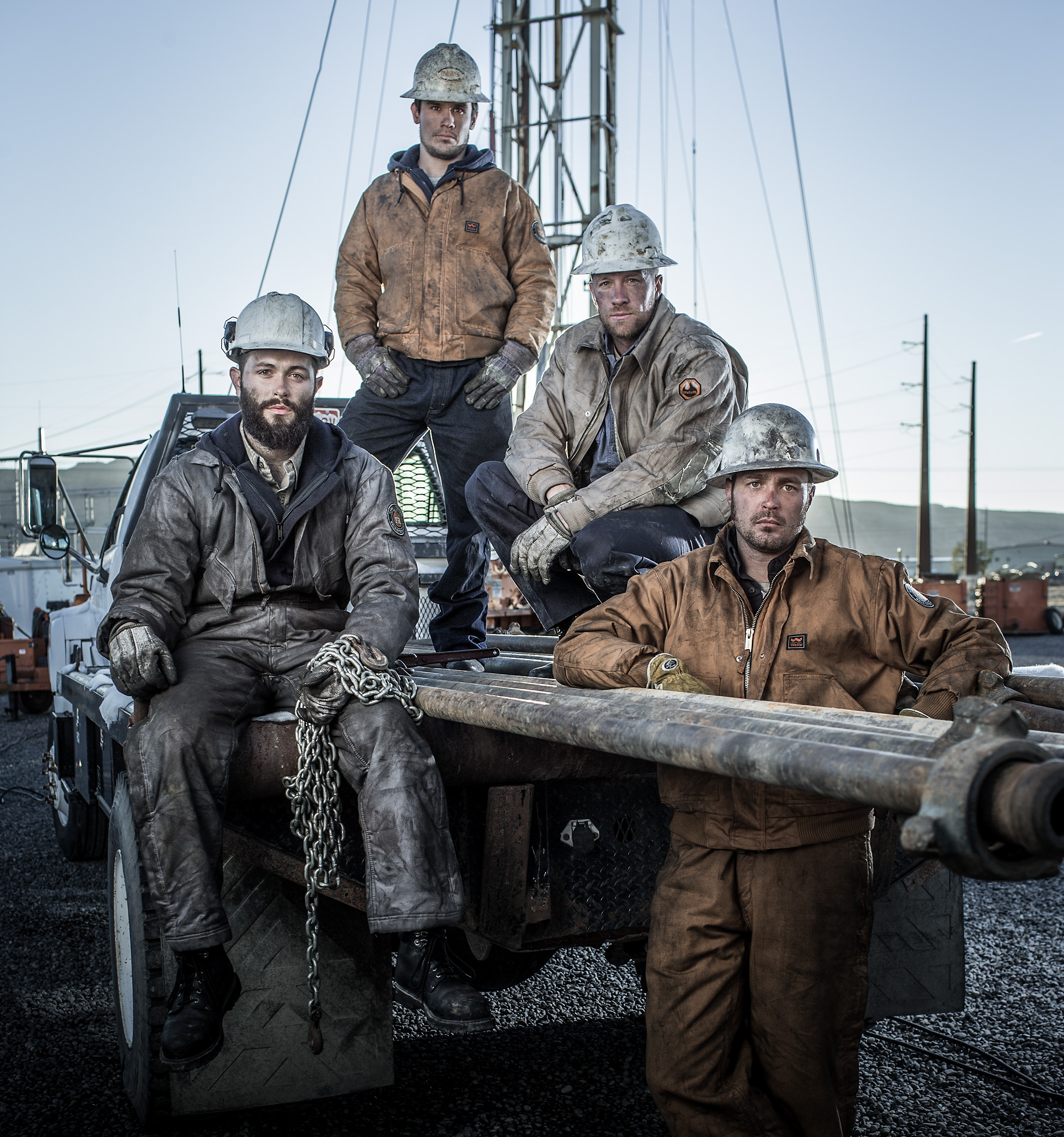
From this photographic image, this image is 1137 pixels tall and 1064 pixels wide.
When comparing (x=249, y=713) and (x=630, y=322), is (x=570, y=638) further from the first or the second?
(x=630, y=322)

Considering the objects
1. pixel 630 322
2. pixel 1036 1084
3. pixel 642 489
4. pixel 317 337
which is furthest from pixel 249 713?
pixel 1036 1084

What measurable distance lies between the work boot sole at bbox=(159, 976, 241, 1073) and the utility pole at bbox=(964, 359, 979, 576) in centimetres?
3472

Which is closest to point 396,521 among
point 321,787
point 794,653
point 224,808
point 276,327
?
point 276,327

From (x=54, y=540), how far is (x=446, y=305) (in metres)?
2.24

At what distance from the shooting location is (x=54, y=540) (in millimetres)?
5512

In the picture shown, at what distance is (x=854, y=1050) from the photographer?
9.65ft

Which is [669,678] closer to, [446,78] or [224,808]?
[224,808]

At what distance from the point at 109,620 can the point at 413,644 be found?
2494 mm

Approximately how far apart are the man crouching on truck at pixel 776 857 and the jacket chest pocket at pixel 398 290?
8.97ft

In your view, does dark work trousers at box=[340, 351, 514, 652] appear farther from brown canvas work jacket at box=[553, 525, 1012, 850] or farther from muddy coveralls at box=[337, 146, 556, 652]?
brown canvas work jacket at box=[553, 525, 1012, 850]

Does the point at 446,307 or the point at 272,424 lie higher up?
the point at 446,307

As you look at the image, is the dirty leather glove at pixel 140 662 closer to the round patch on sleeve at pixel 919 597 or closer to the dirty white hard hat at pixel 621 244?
the round patch on sleeve at pixel 919 597

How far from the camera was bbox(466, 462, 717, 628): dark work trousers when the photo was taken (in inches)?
169

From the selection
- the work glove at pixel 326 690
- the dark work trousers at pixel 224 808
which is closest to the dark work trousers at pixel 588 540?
the work glove at pixel 326 690
